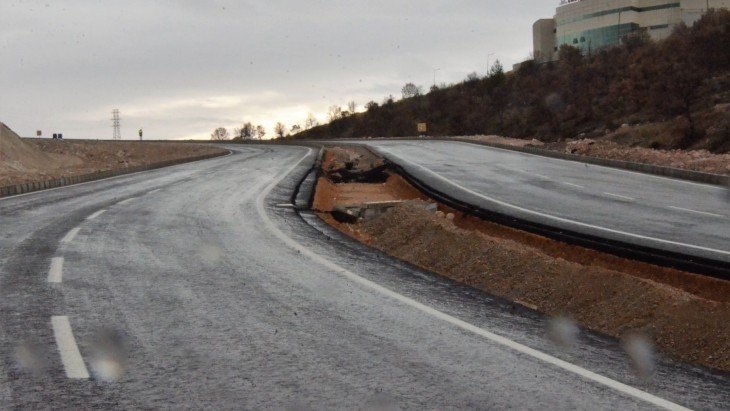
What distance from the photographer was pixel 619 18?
107 metres

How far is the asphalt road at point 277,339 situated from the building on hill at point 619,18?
102 m

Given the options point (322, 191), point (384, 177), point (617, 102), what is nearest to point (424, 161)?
point (384, 177)

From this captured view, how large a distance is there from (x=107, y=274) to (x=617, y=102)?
68268mm

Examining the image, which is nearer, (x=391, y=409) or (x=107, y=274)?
(x=391, y=409)

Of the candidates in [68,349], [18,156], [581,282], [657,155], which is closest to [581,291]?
[581,282]

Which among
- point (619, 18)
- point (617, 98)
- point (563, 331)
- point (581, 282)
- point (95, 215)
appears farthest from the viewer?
point (619, 18)

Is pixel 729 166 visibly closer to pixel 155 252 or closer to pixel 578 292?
pixel 578 292

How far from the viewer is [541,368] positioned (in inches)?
223

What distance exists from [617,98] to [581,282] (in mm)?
67221

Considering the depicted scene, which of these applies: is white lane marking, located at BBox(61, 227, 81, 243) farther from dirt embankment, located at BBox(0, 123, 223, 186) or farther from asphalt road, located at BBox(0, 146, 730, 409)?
dirt embankment, located at BBox(0, 123, 223, 186)

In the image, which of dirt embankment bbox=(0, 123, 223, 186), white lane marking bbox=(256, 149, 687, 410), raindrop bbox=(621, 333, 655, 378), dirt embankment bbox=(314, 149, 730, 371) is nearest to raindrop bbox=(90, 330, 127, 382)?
white lane marking bbox=(256, 149, 687, 410)

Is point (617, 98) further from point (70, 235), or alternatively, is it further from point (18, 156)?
point (70, 235)

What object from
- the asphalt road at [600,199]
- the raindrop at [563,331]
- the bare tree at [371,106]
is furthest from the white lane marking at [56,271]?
the bare tree at [371,106]

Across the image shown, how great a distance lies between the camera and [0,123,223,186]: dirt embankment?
41.7m
